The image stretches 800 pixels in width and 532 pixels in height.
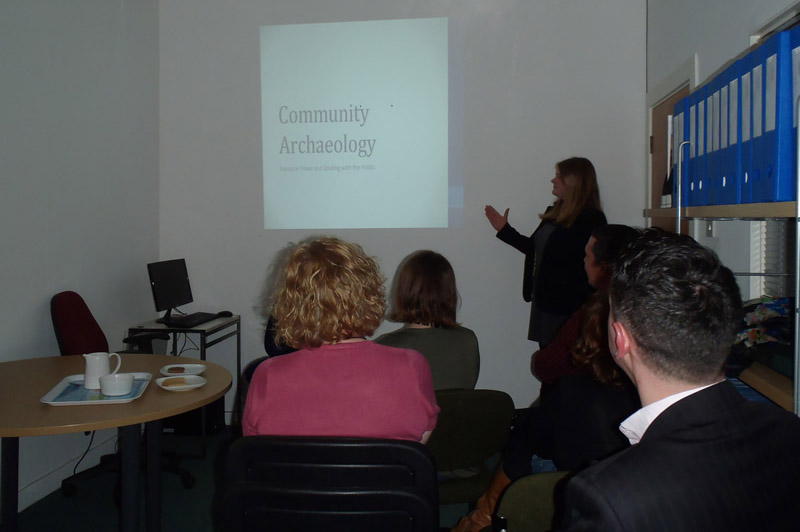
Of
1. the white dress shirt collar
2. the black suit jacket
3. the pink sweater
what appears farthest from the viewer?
the pink sweater

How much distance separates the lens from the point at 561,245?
3746 millimetres

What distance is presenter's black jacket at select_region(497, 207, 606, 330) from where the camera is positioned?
3701mm

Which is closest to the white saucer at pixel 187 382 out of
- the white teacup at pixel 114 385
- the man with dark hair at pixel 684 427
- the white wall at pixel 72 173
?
the white teacup at pixel 114 385

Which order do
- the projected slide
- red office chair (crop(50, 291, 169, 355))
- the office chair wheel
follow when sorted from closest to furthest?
red office chair (crop(50, 291, 169, 355)) → the office chair wheel → the projected slide

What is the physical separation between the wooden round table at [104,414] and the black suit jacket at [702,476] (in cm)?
145

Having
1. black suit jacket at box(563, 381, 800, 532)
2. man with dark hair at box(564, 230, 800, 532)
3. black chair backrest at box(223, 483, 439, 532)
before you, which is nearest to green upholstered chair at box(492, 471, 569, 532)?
black chair backrest at box(223, 483, 439, 532)

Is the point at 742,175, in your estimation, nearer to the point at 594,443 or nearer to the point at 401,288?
the point at 594,443

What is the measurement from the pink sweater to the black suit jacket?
23.5 inches

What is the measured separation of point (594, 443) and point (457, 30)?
3320mm

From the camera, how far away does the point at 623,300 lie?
1.08m

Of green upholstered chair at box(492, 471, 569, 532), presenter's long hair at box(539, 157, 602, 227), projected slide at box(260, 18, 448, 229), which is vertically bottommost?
green upholstered chair at box(492, 471, 569, 532)

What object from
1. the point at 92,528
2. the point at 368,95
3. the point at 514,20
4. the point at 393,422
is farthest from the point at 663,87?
the point at 92,528

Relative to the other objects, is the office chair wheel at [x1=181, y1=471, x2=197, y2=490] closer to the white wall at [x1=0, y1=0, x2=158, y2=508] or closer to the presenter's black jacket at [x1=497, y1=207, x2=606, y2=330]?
the white wall at [x1=0, y1=0, x2=158, y2=508]

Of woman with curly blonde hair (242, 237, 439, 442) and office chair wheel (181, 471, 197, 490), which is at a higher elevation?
woman with curly blonde hair (242, 237, 439, 442)
